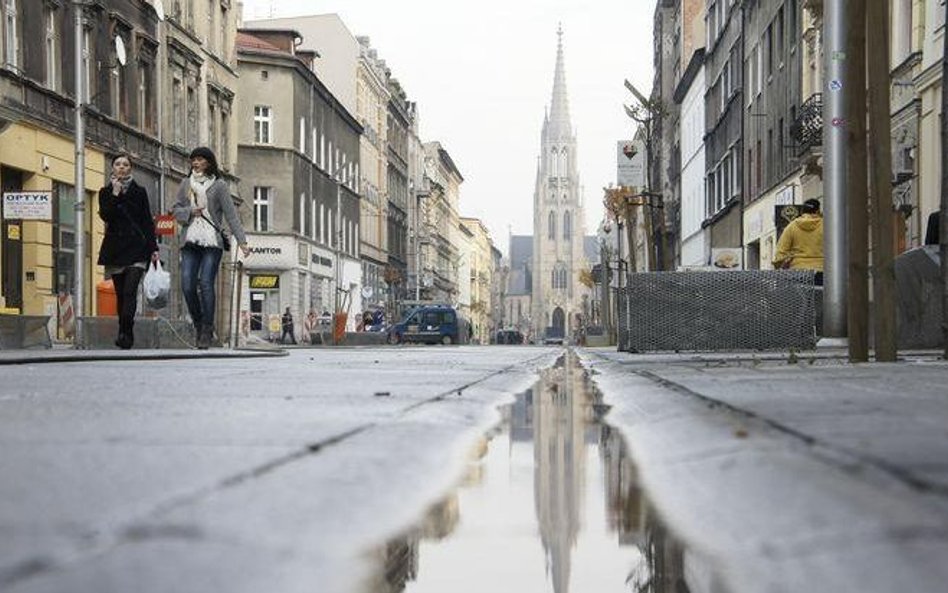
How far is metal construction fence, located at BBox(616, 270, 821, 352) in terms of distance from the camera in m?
16.4

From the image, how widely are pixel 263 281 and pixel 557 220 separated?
129 meters

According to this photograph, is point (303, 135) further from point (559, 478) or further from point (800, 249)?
point (559, 478)

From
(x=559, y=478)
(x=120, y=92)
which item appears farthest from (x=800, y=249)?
(x=120, y=92)

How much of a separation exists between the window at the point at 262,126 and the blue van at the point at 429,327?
34.8ft

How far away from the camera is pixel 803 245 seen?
54.8 ft

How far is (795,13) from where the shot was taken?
35.2m

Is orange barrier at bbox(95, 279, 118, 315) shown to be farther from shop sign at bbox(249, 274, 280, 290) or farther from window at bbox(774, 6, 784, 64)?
shop sign at bbox(249, 274, 280, 290)

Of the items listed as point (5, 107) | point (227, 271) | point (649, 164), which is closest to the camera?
point (5, 107)

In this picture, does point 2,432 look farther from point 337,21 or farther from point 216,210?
point 337,21

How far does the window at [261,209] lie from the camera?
5462 centimetres

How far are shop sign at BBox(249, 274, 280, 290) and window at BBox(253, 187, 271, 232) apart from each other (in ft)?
6.27

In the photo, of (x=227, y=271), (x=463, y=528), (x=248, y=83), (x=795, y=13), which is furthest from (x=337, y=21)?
(x=463, y=528)

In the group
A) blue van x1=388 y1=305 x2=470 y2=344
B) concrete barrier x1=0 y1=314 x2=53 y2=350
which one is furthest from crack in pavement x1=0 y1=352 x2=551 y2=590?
blue van x1=388 y1=305 x2=470 y2=344

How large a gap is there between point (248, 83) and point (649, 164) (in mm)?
27076
